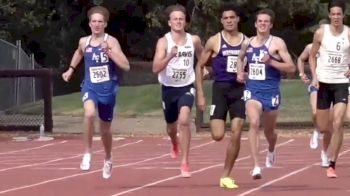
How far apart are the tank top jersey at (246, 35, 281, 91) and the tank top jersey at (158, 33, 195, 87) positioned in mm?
861

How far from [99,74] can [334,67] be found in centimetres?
306

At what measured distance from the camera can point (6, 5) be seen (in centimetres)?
4556

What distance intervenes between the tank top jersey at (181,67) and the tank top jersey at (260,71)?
861 mm

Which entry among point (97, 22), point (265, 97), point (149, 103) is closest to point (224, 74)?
point (265, 97)

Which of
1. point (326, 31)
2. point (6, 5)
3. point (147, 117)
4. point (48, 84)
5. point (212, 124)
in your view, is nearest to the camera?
point (212, 124)

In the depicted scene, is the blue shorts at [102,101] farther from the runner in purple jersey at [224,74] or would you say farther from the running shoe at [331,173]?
the running shoe at [331,173]

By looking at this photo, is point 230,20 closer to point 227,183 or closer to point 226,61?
point 226,61

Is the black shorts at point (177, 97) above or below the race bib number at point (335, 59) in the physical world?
below

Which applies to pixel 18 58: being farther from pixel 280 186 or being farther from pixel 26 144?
pixel 280 186

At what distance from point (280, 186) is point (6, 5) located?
34.0 m

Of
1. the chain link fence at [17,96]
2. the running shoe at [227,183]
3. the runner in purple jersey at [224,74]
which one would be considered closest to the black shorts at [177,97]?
the runner in purple jersey at [224,74]

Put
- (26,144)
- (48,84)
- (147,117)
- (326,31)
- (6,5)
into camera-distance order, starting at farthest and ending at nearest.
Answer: (6,5)
(147,117)
(48,84)
(26,144)
(326,31)

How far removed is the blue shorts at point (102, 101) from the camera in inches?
523

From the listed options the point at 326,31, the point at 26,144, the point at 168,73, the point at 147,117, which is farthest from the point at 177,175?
the point at 147,117
